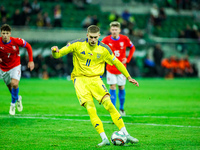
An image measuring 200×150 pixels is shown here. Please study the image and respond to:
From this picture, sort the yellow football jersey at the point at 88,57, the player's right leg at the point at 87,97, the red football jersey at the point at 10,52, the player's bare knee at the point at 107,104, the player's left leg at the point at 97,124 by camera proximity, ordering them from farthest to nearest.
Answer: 1. the red football jersey at the point at 10,52
2. the yellow football jersey at the point at 88,57
3. the player's bare knee at the point at 107,104
4. the player's right leg at the point at 87,97
5. the player's left leg at the point at 97,124

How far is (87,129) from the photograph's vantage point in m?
9.12

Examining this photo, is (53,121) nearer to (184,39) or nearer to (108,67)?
(108,67)

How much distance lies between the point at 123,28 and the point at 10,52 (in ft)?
69.8

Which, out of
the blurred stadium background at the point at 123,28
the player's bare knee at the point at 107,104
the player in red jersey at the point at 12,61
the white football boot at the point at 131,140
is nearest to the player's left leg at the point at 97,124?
the player's bare knee at the point at 107,104

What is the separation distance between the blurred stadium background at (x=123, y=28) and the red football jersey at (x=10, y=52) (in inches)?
655

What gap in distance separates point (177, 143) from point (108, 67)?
485 centimetres

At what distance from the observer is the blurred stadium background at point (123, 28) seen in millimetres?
29031

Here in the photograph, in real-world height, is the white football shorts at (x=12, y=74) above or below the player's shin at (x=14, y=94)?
above

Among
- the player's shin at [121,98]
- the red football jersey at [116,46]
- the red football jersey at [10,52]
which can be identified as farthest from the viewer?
the player's shin at [121,98]

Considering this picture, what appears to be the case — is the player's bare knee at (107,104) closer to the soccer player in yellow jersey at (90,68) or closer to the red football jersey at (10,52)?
the soccer player in yellow jersey at (90,68)

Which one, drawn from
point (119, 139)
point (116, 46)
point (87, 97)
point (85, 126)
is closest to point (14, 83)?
point (85, 126)

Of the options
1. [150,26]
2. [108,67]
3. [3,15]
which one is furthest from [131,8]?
[108,67]

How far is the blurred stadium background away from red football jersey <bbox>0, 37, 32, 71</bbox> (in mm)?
16638

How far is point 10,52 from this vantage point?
11188 mm
